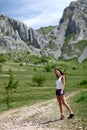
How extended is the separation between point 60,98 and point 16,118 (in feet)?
14.1

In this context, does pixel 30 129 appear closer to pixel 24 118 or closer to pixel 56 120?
pixel 56 120

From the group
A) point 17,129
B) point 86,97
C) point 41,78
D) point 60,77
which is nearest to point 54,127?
point 17,129

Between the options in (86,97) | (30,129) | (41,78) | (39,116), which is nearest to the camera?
(30,129)

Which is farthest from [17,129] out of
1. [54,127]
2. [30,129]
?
[54,127]

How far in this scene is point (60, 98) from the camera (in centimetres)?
2053

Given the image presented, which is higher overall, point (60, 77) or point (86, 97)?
point (60, 77)

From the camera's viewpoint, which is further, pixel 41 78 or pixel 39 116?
pixel 41 78

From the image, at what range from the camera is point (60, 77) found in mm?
20594

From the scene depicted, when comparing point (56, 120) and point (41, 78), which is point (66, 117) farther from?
point (41, 78)

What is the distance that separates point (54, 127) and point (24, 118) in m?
4.94

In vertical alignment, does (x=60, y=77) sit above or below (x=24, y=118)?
above

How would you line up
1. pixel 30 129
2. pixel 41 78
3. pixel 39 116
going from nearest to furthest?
pixel 30 129, pixel 39 116, pixel 41 78

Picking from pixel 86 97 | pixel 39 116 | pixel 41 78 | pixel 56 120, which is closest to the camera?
pixel 56 120

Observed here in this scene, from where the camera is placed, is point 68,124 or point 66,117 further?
point 66,117
